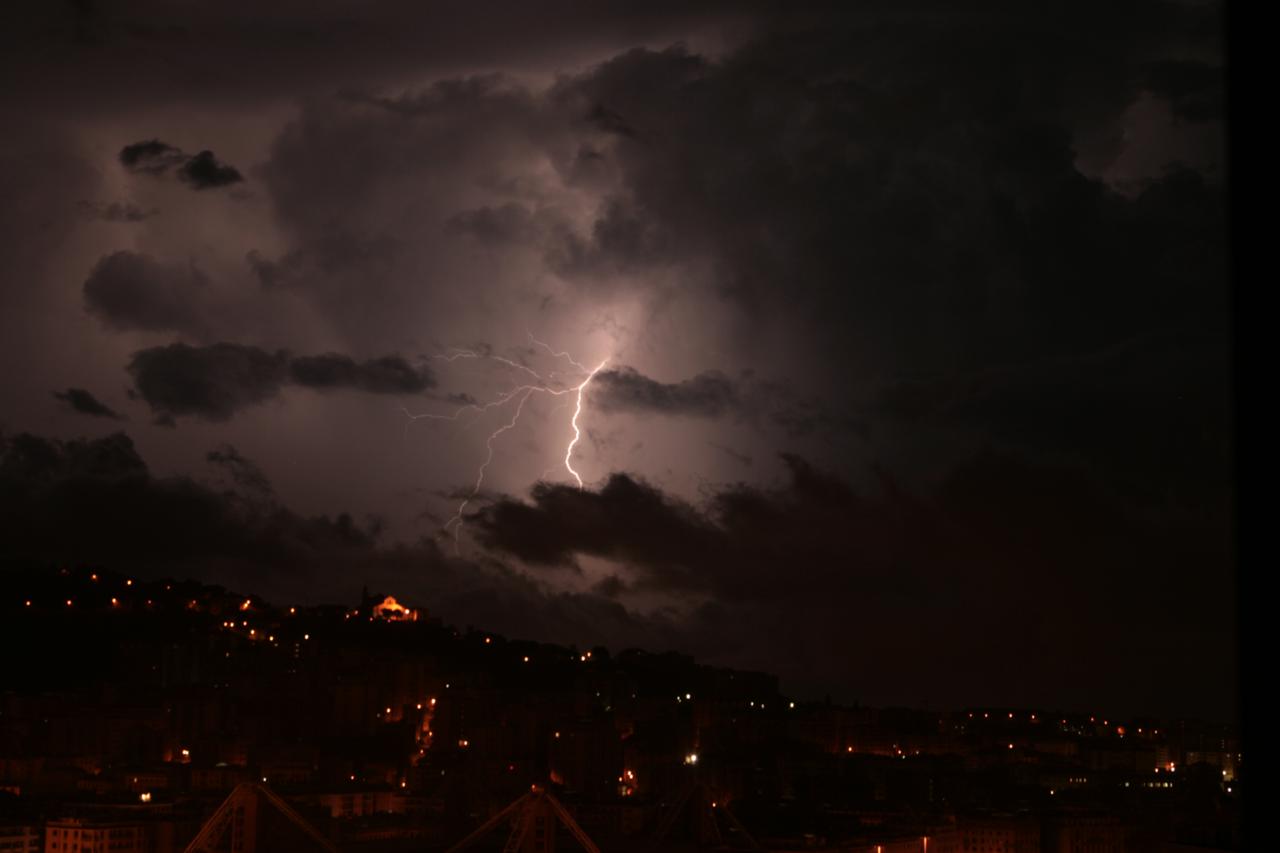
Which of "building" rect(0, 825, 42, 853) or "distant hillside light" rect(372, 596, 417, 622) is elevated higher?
"distant hillside light" rect(372, 596, 417, 622)

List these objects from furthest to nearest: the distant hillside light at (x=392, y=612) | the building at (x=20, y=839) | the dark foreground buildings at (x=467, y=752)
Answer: the distant hillside light at (x=392, y=612), the dark foreground buildings at (x=467, y=752), the building at (x=20, y=839)

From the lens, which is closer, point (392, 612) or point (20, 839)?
point (20, 839)

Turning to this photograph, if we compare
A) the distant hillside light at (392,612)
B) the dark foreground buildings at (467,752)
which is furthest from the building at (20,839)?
the distant hillside light at (392,612)

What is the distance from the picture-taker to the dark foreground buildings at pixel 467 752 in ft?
85.4

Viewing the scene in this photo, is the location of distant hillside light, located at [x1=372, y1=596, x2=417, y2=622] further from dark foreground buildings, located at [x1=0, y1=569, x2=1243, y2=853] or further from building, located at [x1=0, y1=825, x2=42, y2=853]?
building, located at [x1=0, y1=825, x2=42, y2=853]

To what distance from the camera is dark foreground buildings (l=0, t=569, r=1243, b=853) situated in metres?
26.0

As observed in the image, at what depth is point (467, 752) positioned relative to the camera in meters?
35.6

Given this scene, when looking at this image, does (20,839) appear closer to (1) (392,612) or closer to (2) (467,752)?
(2) (467,752)

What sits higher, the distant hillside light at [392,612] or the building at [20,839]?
the distant hillside light at [392,612]

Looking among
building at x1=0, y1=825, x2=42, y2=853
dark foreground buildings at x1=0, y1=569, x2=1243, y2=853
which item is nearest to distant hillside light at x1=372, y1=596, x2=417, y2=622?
dark foreground buildings at x1=0, y1=569, x2=1243, y2=853

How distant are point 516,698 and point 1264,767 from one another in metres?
41.1

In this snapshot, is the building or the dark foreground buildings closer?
the building

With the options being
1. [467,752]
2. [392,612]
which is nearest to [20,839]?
[467,752]

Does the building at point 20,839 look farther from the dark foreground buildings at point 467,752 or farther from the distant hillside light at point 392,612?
the distant hillside light at point 392,612
